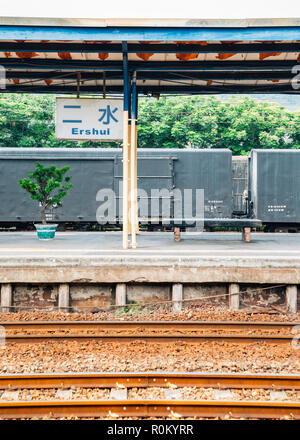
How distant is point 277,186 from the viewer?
573 inches

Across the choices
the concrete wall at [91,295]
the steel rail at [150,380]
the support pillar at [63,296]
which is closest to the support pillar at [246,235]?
the concrete wall at [91,295]

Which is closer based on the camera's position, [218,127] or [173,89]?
[173,89]

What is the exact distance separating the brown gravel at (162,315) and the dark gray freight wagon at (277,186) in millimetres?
7952

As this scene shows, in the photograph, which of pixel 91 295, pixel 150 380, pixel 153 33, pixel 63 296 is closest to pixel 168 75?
pixel 153 33

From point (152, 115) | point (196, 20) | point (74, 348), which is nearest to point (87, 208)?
point (196, 20)

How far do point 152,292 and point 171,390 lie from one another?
3169 millimetres

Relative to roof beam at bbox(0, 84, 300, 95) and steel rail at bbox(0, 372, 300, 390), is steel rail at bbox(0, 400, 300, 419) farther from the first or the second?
roof beam at bbox(0, 84, 300, 95)

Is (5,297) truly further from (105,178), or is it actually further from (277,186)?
(277,186)

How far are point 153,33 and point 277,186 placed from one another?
8.58 m

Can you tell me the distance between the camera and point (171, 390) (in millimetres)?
4391

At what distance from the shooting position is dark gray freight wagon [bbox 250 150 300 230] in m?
14.5

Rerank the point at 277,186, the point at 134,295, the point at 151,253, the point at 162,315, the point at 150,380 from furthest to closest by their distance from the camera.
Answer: the point at 277,186 < the point at 151,253 < the point at 134,295 < the point at 162,315 < the point at 150,380

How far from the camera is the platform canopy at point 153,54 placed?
788cm

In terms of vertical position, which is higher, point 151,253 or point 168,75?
point 168,75
